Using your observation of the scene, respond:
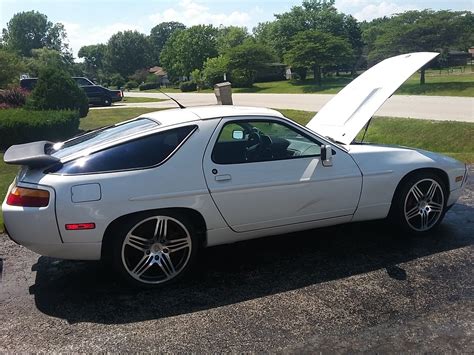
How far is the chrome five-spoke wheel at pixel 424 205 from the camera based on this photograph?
475cm

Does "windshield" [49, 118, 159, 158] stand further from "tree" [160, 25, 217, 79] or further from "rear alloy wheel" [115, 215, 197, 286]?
"tree" [160, 25, 217, 79]

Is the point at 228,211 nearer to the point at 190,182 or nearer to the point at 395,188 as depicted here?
the point at 190,182

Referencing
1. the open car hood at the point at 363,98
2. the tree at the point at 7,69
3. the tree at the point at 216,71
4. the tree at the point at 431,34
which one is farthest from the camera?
the tree at the point at 216,71

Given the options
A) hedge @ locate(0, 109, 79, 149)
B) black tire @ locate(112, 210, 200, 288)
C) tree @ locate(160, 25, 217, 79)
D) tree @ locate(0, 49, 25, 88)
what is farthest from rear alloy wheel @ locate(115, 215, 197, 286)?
tree @ locate(160, 25, 217, 79)

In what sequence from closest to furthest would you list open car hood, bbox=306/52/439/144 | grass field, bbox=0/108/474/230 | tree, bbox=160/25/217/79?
1. open car hood, bbox=306/52/439/144
2. grass field, bbox=0/108/474/230
3. tree, bbox=160/25/217/79

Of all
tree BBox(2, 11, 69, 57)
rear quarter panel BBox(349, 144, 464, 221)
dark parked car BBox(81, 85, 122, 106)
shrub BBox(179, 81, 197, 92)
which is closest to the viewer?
rear quarter panel BBox(349, 144, 464, 221)

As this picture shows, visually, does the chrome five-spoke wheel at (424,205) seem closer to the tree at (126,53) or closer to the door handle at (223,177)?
the door handle at (223,177)

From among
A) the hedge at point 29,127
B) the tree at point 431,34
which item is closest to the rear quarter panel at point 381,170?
the hedge at point 29,127

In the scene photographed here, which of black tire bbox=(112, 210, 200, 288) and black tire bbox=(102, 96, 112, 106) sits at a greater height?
black tire bbox=(102, 96, 112, 106)

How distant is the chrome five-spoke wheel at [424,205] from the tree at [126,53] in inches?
4101

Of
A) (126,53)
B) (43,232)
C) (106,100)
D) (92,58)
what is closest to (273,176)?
(43,232)

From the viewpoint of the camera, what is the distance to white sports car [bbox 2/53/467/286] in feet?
11.9

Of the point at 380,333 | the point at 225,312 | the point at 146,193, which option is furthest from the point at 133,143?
the point at 380,333

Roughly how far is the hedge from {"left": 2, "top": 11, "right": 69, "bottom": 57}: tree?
121m
